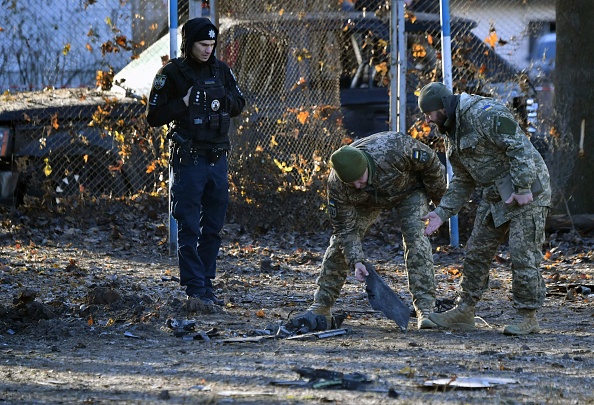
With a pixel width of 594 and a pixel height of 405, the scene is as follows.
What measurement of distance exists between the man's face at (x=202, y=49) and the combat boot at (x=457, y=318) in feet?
8.03

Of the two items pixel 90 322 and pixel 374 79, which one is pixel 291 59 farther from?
pixel 90 322

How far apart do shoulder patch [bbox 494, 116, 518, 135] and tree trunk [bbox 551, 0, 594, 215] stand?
4759 mm

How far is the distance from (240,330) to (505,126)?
7.00 feet

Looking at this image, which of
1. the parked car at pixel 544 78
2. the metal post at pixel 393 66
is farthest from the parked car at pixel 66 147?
the parked car at pixel 544 78

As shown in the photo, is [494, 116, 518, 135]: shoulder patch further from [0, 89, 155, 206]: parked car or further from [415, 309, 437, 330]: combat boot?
[0, 89, 155, 206]: parked car

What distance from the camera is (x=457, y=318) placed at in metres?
6.76

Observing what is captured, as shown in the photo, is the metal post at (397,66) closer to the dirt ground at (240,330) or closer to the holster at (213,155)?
the dirt ground at (240,330)

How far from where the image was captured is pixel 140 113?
1066cm

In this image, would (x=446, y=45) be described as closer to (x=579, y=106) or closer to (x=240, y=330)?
(x=579, y=106)

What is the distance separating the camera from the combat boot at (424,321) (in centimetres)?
671

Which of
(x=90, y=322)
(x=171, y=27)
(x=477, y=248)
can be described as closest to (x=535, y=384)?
(x=477, y=248)

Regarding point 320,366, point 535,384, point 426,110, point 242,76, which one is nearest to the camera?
point 535,384

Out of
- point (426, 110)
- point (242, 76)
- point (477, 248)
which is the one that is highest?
point (242, 76)

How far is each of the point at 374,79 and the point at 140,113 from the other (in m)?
2.49
